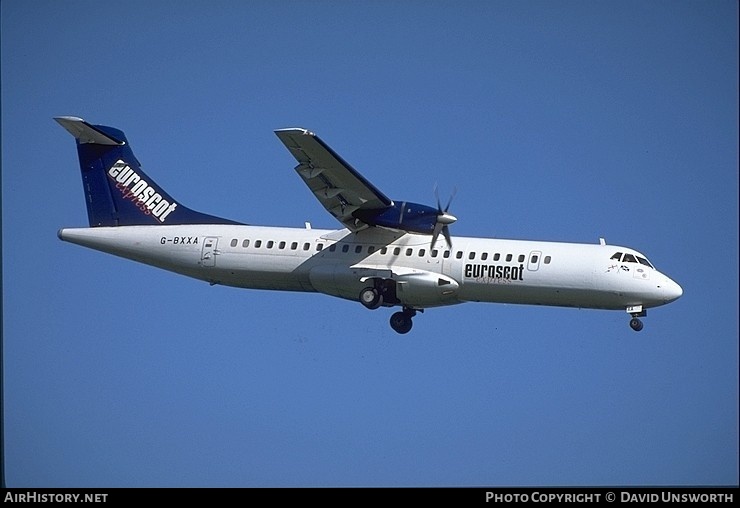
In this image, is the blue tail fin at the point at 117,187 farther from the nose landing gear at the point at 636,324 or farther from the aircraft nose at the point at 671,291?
the aircraft nose at the point at 671,291

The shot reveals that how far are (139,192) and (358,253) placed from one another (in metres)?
8.27

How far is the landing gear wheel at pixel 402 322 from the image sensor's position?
38.1 meters

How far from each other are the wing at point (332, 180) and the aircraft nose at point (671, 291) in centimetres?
840

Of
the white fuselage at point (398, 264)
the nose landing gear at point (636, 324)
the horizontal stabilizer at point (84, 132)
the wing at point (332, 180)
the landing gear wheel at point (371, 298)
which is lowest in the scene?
the nose landing gear at point (636, 324)

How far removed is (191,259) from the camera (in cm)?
3816

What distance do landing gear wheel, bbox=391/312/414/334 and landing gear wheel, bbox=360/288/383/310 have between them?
1873mm

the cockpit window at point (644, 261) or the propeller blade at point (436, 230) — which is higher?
the propeller blade at point (436, 230)

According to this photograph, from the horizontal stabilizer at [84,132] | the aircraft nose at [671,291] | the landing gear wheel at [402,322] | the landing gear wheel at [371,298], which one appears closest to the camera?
the aircraft nose at [671,291]

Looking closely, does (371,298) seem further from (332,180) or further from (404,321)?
(332,180)

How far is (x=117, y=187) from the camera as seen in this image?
40.3 meters

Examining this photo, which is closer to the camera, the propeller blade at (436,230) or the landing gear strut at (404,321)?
the propeller blade at (436,230)

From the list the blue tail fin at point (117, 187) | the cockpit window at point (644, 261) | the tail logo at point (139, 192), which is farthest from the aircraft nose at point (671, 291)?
the tail logo at point (139, 192)
